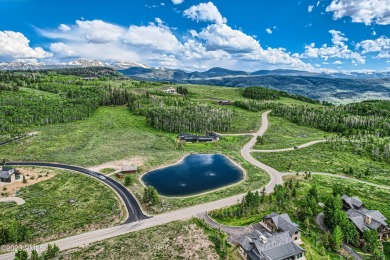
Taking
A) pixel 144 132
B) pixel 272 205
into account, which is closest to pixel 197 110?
pixel 144 132

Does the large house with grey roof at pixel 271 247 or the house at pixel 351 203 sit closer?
the large house with grey roof at pixel 271 247

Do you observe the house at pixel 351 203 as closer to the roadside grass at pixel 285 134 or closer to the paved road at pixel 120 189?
the paved road at pixel 120 189

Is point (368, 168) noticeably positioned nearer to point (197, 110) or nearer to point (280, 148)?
point (280, 148)

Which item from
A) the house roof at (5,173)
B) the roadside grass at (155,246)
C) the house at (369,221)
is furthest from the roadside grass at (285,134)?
the house roof at (5,173)

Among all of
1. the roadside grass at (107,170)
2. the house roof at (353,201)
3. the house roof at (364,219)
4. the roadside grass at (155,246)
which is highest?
the house roof at (353,201)

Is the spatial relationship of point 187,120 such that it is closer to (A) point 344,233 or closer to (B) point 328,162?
(B) point 328,162

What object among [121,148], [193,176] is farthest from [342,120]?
[121,148]

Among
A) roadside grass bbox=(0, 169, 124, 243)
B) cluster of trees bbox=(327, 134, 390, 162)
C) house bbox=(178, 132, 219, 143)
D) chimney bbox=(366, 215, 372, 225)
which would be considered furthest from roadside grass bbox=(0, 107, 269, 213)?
cluster of trees bbox=(327, 134, 390, 162)
